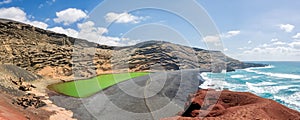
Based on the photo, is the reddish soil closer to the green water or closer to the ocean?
the green water

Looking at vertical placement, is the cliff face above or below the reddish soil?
above

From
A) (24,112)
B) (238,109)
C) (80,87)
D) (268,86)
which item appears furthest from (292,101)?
(80,87)

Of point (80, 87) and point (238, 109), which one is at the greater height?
point (238, 109)

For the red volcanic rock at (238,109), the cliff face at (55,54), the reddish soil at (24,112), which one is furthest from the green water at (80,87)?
the red volcanic rock at (238,109)

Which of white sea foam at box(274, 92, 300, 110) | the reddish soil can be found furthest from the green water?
white sea foam at box(274, 92, 300, 110)

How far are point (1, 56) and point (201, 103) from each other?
140 feet

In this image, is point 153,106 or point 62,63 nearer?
point 153,106

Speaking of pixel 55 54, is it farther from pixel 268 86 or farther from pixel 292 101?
pixel 292 101

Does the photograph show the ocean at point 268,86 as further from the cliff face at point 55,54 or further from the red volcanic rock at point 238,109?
the cliff face at point 55,54

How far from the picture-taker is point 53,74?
53969 mm

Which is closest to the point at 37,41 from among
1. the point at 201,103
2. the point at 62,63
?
the point at 62,63

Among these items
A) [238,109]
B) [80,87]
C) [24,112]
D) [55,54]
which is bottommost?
[80,87]

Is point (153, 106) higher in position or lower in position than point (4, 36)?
lower

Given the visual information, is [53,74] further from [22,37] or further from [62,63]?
[22,37]
